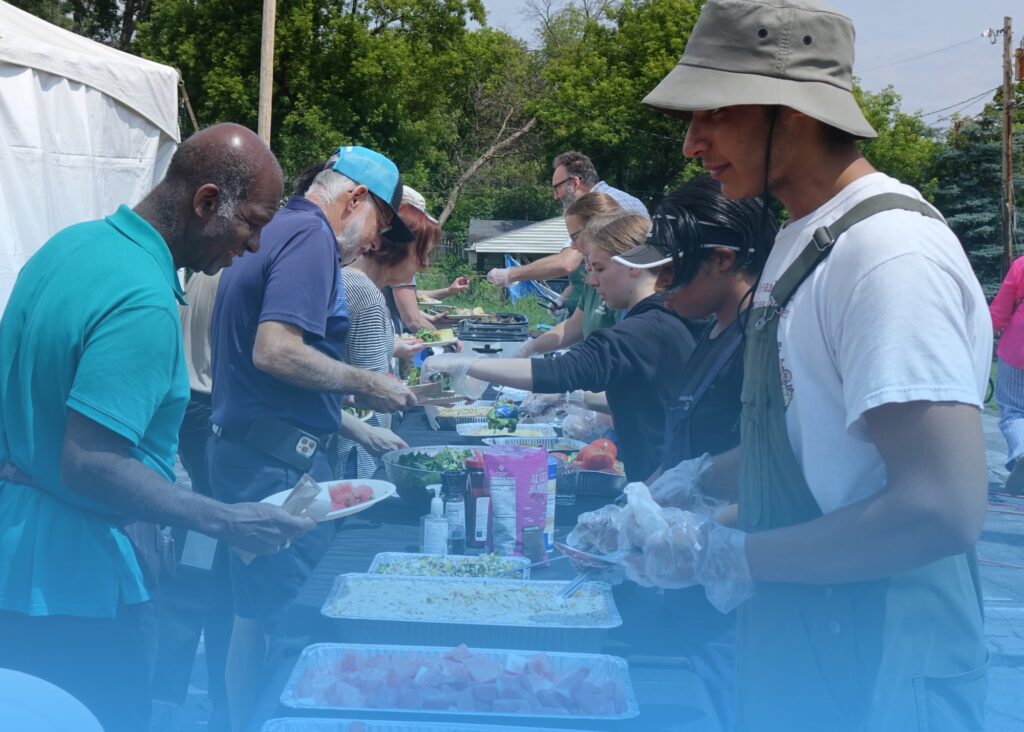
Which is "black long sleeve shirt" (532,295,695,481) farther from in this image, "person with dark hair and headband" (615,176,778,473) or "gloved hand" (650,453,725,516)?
"gloved hand" (650,453,725,516)

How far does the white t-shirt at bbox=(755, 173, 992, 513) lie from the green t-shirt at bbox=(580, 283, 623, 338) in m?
2.65

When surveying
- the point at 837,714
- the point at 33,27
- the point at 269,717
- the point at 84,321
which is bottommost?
the point at 269,717

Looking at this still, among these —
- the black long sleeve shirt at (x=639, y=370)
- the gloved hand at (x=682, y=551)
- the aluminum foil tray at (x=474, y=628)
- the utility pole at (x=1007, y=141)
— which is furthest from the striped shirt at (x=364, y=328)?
the utility pole at (x=1007, y=141)

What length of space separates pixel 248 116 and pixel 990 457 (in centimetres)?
2394

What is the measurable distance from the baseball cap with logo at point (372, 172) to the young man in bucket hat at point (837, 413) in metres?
1.67

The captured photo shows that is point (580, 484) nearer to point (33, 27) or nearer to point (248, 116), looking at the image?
point (33, 27)

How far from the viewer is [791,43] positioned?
3.96 ft

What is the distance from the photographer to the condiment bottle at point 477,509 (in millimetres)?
2230

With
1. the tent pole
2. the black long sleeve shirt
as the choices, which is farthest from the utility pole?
the black long sleeve shirt

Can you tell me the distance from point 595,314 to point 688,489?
7.63 feet

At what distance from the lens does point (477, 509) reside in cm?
224

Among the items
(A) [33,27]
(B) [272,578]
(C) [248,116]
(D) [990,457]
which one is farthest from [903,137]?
(B) [272,578]

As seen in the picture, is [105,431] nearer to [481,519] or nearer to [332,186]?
[481,519]

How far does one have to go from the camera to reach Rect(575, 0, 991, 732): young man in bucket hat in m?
1.03
